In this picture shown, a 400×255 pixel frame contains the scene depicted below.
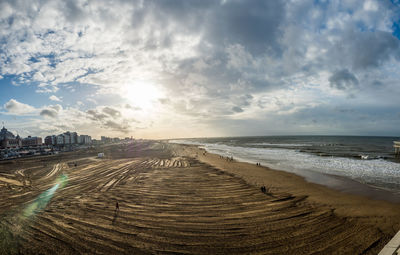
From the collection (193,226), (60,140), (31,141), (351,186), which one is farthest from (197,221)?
(60,140)

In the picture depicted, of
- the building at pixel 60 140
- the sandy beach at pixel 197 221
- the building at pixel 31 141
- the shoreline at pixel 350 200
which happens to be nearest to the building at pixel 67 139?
the building at pixel 60 140

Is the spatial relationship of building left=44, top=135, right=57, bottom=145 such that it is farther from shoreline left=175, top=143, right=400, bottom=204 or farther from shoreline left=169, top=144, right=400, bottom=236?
shoreline left=175, top=143, right=400, bottom=204

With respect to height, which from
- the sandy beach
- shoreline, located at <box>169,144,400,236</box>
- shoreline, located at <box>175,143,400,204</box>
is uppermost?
the sandy beach

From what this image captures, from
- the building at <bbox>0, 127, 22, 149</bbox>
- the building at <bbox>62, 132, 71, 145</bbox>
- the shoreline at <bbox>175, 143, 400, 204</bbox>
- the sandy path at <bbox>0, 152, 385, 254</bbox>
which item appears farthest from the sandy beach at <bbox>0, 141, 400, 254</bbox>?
the building at <bbox>62, 132, 71, 145</bbox>

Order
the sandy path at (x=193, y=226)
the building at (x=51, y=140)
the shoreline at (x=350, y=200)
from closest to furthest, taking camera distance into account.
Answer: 1. the sandy path at (x=193, y=226)
2. the shoreline at (x=350, y=200)
3. the building at (x=51, y=140)

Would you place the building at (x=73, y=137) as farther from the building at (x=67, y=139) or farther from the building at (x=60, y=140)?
the building at (x=60, y=140)

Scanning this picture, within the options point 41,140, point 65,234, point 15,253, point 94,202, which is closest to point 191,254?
point 65,234

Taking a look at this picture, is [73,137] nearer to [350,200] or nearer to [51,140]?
[51,140]

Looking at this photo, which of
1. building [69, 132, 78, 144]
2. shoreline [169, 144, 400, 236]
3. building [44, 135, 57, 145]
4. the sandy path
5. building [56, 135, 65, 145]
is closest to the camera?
the sandy path

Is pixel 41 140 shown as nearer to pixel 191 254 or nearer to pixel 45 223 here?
pixel 45 223

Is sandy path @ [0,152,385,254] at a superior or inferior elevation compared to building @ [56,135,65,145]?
inferior

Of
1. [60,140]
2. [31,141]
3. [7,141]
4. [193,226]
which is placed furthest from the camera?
[60,140]

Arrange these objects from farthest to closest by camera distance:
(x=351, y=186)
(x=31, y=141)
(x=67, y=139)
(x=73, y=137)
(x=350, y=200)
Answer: (x=73, y=137)
(x=67, y=139)
(x=31, y=141)
(x=351, y=186)
(x=350, y=200)
